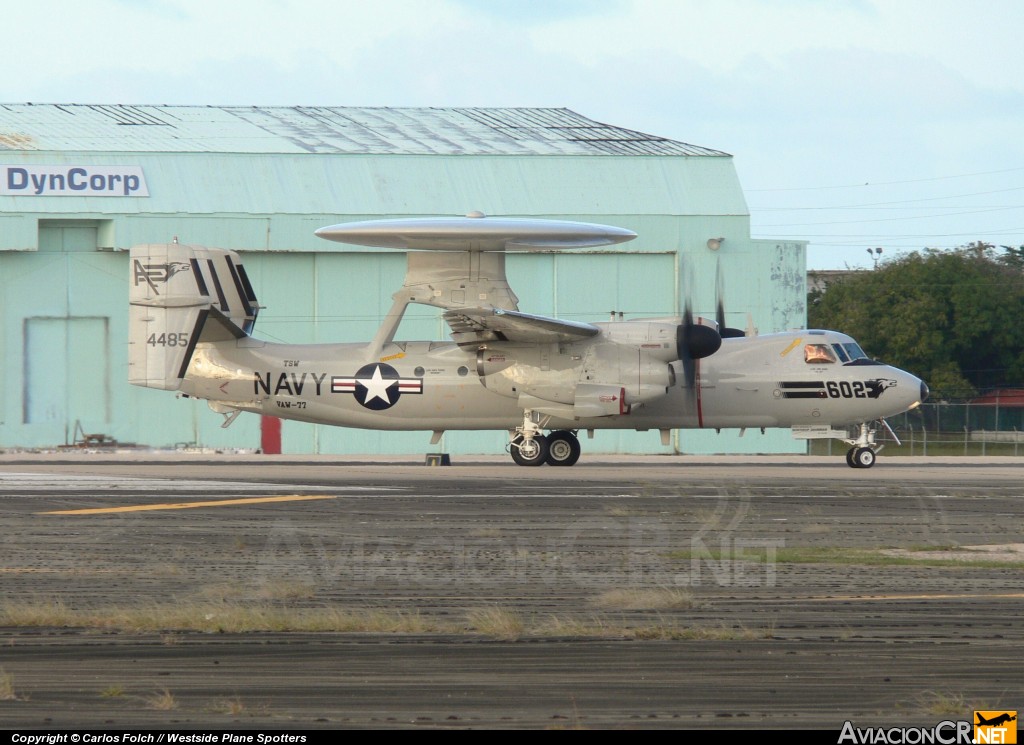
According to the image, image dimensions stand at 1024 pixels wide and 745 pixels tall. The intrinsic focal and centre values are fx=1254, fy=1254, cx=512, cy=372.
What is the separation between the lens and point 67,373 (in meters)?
45.3

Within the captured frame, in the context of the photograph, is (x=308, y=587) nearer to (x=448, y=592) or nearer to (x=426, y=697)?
(x=448, y=592)

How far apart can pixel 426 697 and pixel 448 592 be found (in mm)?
4330

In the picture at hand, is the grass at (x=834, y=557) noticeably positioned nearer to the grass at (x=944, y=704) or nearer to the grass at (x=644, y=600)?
the grass at (x=644, y=600)

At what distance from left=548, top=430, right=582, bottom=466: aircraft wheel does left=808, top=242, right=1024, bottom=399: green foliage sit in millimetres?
42272

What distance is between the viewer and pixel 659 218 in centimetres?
4788

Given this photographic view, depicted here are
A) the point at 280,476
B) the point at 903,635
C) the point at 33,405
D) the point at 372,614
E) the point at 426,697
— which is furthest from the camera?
the point at 33,405

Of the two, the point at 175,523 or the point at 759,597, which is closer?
the point at 759,597

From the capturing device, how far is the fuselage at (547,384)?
3212cm

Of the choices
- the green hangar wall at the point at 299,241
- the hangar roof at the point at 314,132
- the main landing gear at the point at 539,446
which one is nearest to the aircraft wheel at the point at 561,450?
the main landing gear at the point at 539,446

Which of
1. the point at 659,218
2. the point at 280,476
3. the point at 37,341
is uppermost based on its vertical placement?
the point at 659,218

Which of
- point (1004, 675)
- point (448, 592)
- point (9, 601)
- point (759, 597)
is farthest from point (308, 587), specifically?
point (1004, 675)

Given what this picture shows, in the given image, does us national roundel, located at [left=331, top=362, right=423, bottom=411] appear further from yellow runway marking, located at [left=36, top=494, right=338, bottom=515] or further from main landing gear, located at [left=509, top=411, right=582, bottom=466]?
yellow runway marking, located at [left=36, top=494, right=338, bottom=515]

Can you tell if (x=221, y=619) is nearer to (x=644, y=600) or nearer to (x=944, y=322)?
(x=644, y=600)

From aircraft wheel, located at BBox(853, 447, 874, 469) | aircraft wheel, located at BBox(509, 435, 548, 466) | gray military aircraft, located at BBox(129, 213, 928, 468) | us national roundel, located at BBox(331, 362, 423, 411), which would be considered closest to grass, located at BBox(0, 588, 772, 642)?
gray military aircraft, located at BBox(129, 213, 928, 468)
